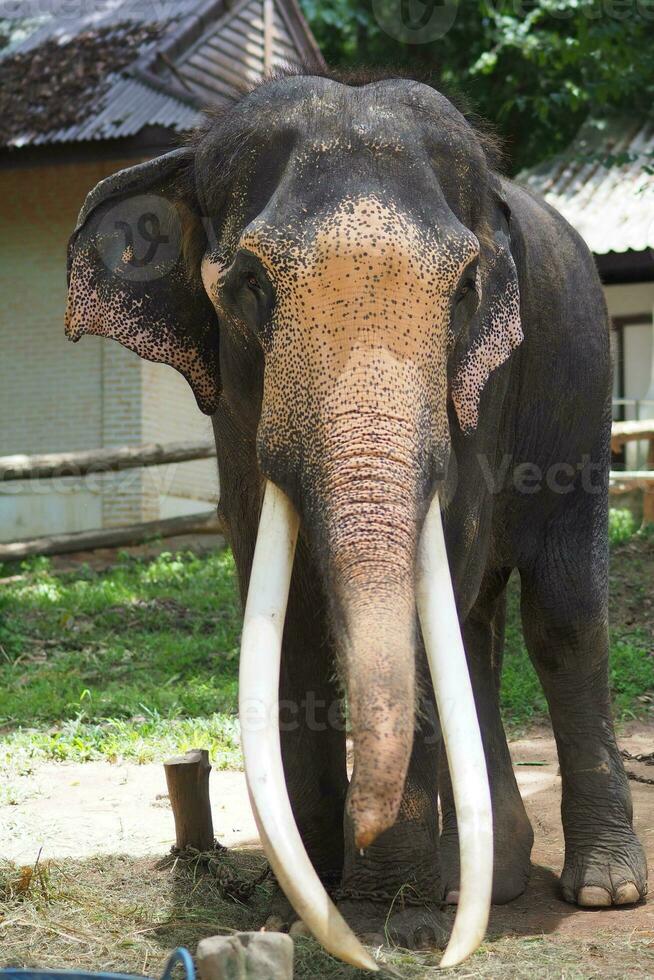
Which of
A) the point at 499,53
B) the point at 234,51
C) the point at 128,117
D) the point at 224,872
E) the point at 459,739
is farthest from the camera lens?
the point at 499,53

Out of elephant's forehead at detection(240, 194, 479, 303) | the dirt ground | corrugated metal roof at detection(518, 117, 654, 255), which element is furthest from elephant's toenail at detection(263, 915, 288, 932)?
corrugated metal roof at detection(518, 117, 654, 255)

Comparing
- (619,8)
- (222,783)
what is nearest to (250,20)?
(619,8)

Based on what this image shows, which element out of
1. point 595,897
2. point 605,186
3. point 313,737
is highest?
point 605,186

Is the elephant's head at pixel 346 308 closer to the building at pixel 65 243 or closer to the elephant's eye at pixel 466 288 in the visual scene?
the elephant's eye at pixel 466 288

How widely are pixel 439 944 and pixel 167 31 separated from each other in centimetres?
1189

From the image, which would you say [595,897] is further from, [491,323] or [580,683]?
[491,323]

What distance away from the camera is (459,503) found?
3.51 m

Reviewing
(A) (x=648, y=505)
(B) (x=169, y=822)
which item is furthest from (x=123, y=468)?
(B) (x=169, y=822)

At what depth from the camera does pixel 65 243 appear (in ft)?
44.9

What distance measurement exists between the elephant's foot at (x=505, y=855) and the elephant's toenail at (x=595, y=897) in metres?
Answer: 0.19

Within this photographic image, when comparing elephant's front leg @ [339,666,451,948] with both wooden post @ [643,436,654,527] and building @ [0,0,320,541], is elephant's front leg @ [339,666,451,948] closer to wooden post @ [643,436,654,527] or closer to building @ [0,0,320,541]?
wooden post @ [643,436,654,527]

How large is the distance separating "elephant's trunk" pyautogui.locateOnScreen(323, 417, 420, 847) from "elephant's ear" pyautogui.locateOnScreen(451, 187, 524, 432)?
0.56 m

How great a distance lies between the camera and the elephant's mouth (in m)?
2.43

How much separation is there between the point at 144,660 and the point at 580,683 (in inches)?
161
